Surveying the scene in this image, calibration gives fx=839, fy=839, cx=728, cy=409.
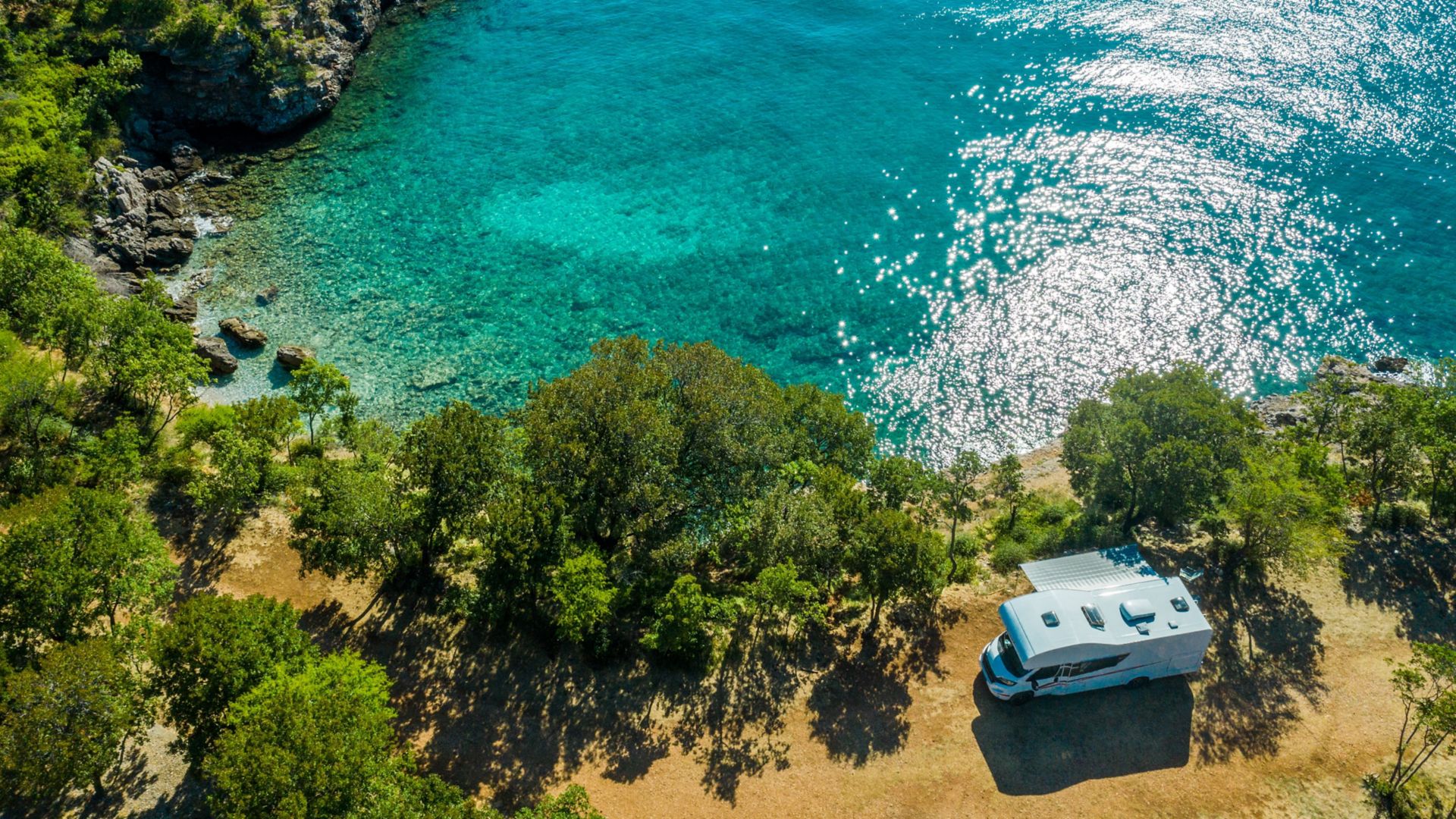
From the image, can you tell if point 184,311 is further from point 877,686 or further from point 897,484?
point 877,686

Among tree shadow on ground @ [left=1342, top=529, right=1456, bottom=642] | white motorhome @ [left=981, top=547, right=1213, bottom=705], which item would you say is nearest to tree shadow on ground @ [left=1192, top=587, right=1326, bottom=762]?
white motorhome @ [left=981, top=547, right=1213, bottom=705]

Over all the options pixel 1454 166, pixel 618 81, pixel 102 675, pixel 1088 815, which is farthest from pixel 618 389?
pixel 1454 166

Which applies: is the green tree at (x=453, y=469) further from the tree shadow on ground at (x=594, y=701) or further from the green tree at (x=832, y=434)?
the green tree at (x=832, y=434)

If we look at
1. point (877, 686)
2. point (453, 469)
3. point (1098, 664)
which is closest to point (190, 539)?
point (453, 469)

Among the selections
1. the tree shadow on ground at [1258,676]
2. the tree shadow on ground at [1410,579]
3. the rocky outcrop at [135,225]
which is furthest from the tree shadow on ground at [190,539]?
the tree shadow on ground at [1410,579]

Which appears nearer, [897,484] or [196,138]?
[897,484]
